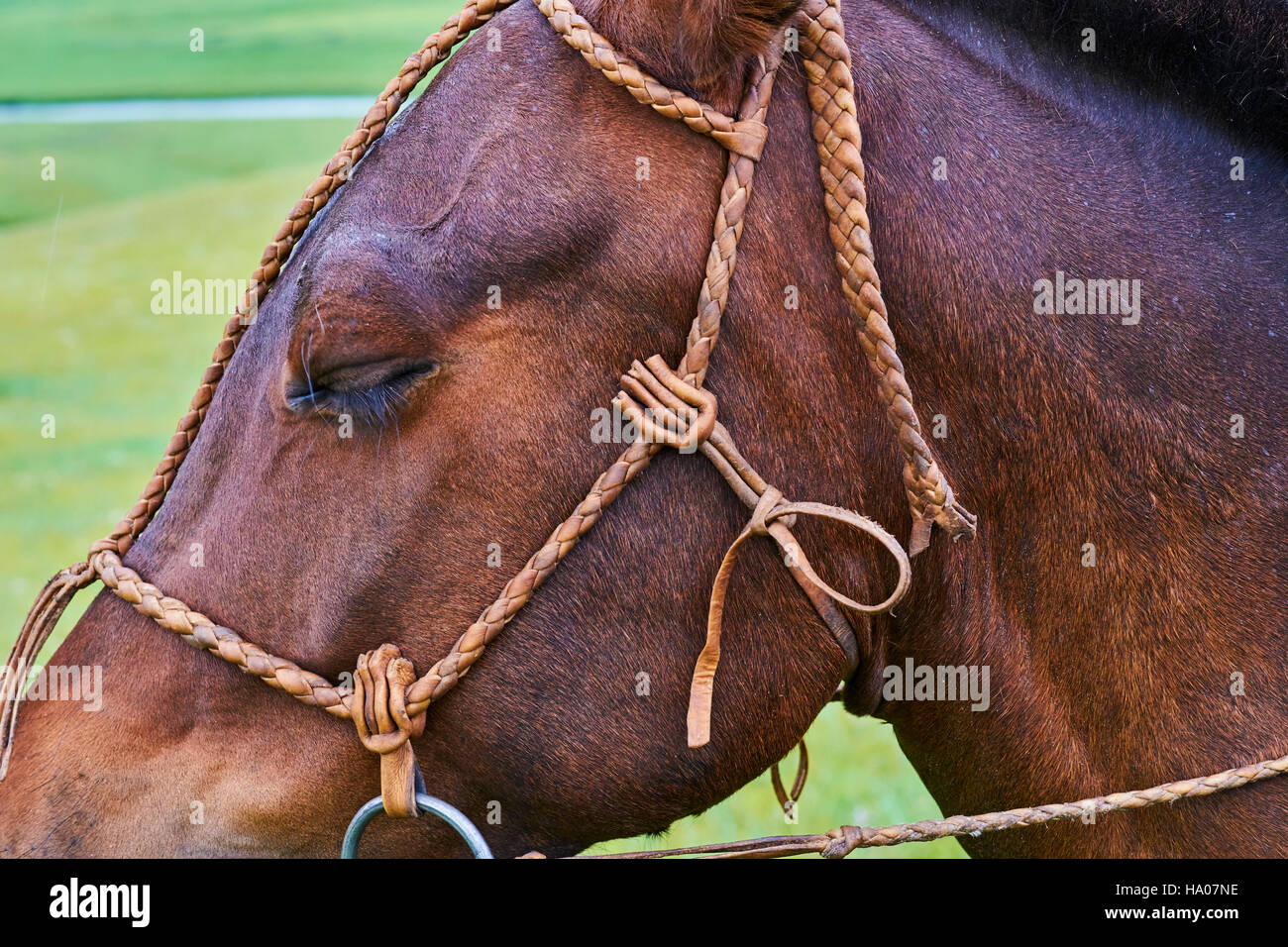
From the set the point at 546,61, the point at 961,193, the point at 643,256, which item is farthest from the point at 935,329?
the point at 546,61

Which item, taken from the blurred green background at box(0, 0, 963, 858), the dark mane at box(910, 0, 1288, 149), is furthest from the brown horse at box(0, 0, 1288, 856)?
the blurred green background at box(0, 0, 963, 858)

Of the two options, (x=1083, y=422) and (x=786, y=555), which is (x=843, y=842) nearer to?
(x=786, y=555)

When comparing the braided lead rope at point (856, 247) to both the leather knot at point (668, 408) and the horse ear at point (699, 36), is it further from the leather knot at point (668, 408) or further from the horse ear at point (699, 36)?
the leather knot at point (668, 408)

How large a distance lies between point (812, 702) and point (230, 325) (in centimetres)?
127

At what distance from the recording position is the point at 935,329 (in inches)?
73.0

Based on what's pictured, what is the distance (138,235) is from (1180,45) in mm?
14207

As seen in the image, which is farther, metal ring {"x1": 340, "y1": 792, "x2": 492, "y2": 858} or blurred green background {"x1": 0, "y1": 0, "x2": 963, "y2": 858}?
blurred green background {"x1": 0, "y1": 0, "x2": 963, "y2": 858}

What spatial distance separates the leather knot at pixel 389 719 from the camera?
1.84 m

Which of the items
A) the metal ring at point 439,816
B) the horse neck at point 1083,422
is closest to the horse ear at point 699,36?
the horse neck at point 1083,422

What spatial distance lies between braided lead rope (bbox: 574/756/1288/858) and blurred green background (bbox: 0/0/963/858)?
8.77 ft

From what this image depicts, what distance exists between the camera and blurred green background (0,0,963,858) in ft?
19.3

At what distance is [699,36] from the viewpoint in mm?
1739

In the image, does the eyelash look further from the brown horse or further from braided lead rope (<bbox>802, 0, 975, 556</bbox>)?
braided lead rope (<bbox>802, 0, 975, 556</bbox>)
